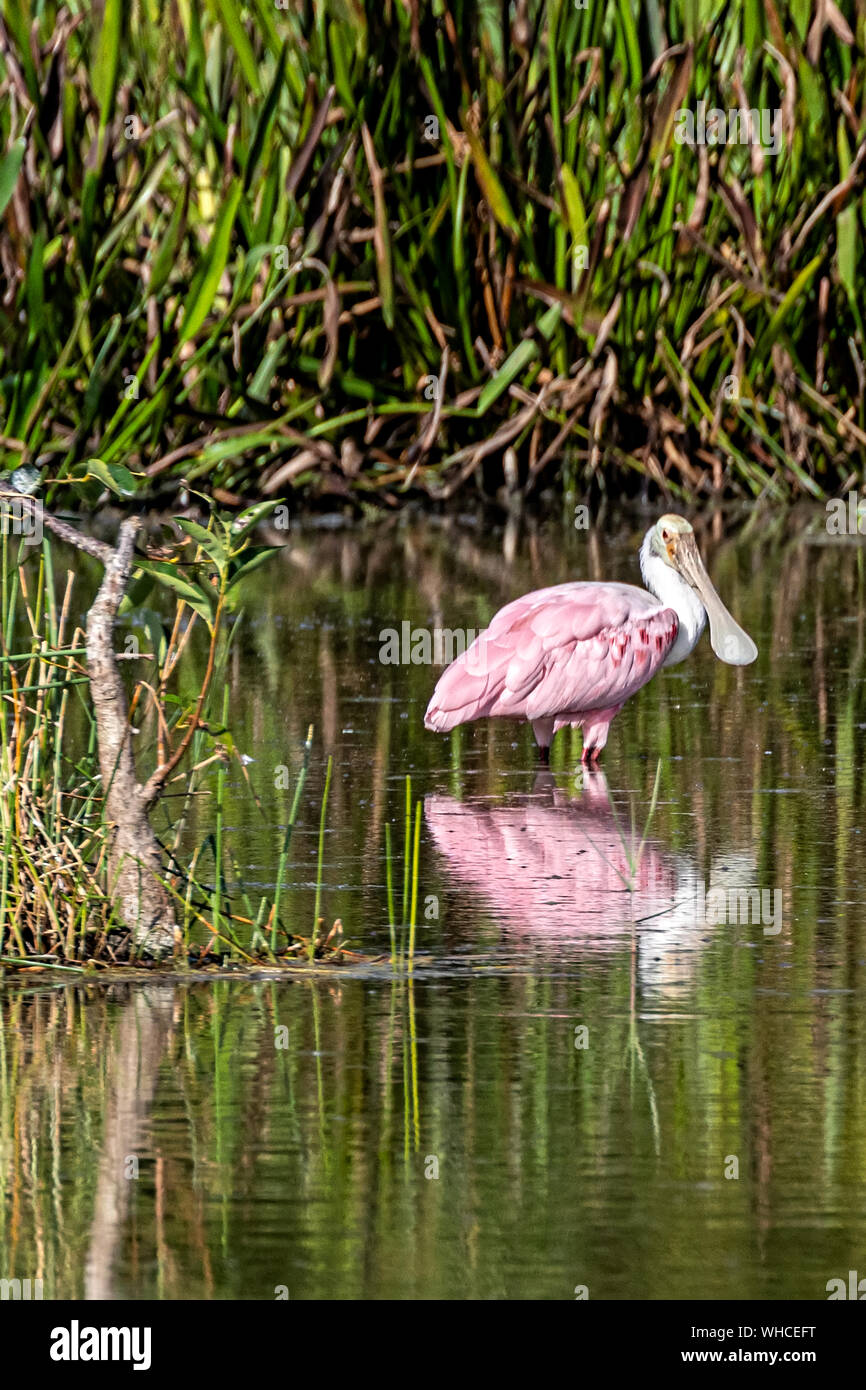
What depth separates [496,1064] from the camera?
4.79 metres

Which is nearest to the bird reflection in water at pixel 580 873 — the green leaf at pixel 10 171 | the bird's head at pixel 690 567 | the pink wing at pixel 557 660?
the pink wing at pixel 557 660

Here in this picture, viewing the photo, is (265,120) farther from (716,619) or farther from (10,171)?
(716,619)

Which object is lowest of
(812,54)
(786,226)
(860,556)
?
(860,556)

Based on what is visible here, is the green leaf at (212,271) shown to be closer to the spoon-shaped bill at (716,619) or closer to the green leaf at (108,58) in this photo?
the green leaf at (108,58)

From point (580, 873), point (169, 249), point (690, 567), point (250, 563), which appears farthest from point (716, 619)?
point (169, 249)

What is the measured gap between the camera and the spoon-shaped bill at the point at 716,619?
898 cm

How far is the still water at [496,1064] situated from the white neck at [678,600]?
18.8 inches

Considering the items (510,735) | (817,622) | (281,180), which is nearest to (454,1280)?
(510,735)

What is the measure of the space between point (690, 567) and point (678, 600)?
0.23 meters

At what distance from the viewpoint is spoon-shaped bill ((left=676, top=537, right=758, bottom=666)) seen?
8984mm

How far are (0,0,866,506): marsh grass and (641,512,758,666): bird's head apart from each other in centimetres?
496

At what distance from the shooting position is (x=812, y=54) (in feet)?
46.4

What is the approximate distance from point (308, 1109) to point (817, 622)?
651 cm
